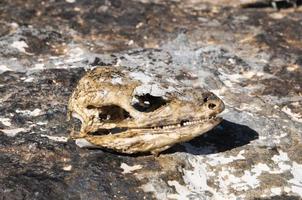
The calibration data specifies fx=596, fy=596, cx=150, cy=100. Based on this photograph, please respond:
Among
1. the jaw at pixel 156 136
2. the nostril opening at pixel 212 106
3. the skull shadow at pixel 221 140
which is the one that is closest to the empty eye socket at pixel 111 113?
the jaw at pixel 156 136

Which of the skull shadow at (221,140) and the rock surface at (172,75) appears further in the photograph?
the skull shadow at (221,140)

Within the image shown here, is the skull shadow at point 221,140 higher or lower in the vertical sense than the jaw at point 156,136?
lower

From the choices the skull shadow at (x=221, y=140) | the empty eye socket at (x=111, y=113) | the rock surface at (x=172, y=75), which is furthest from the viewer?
the skull shadow at (x=221, y=140)

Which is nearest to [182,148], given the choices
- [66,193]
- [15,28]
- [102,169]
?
[102,169]

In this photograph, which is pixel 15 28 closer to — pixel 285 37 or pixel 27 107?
pixel 27 107

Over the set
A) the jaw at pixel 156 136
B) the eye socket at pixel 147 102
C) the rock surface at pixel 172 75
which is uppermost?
the eye socket at pixel 147 102

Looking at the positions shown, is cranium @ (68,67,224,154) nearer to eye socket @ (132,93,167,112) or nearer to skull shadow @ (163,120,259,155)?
eye socket @ (132,93,167,112)

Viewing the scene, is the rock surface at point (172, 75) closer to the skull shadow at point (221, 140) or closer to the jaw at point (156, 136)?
the skull shadow at point (221, 140)
